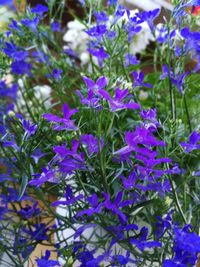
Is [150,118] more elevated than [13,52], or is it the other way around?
[13,52]

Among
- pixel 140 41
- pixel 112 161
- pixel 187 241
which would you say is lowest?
pixel 187 241

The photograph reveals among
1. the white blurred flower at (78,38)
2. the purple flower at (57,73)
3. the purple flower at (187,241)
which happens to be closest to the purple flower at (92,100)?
the purple flower at (187,241)

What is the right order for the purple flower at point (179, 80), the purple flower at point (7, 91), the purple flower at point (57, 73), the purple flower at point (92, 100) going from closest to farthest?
the purple flower at point (92, 100)
the purple flower at point (179, 80)
the purple flower at point (57, 73)
the purple flower at point (7, 91)

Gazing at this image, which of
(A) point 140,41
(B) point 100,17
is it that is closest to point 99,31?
(B) point 100,17

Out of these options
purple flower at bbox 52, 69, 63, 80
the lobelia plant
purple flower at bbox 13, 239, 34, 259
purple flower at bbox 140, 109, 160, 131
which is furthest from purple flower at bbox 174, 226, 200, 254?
purple flower at bbox 52, 69, 63, 80

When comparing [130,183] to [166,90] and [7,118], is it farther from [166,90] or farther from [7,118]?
[166,90]

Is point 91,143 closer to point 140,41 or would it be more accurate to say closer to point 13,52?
point 13,52

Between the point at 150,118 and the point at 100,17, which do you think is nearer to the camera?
the point at 150,118

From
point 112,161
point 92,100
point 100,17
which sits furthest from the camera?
point 100,17

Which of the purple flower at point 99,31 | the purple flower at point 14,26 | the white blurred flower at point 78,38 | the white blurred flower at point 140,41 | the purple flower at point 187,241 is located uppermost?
the white blurred flower at point 78,38

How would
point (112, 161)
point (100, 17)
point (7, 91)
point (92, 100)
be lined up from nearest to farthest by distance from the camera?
point (92, 100)
point (112, 161)
point (100, 17)
point (7, 91)

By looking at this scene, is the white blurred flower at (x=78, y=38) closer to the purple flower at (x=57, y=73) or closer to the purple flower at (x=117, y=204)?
the purple flower at (x=57, y=73)
